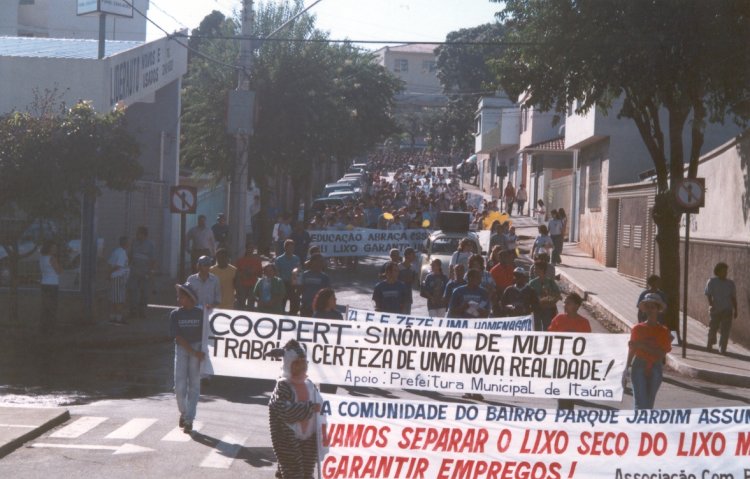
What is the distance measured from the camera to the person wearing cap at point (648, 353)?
1303cm

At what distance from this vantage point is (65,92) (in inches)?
978

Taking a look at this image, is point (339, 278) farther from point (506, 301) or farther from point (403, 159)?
point (403, 159)

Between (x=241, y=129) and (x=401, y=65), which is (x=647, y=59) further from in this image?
(x=401, y=65)

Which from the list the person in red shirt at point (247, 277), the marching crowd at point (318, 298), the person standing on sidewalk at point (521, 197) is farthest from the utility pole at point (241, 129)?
the person standing on sidewalk at point (521, 197)

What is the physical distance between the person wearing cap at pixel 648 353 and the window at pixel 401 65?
149 metres

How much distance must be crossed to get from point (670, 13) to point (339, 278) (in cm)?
1431

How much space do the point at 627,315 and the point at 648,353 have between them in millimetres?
12079

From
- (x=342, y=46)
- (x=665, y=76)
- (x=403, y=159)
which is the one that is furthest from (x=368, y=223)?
(x=403, y=159)

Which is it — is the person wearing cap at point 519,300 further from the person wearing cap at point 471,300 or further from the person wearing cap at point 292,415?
the person wearing cap at point 292,415

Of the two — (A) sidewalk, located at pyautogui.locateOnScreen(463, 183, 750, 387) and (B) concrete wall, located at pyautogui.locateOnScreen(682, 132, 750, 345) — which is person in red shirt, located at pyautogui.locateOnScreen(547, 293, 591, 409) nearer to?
(A) sidewalk, located at pyautogui.locateOnScreen(463, 183, 750, 387)

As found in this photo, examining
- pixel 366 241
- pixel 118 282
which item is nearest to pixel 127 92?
pixel 118 282

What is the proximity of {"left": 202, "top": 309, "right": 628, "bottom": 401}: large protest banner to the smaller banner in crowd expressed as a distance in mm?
18850

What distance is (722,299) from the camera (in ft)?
66.5

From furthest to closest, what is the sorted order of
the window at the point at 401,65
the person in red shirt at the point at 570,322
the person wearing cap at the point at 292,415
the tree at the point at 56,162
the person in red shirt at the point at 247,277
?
1. the window at the point at 401,65
2. the person in red shirt at the point at 247,277
3. the tree at the point at 56,162
4. the person in red shirt at the point at 570,322
5. the person wearing cap at the point at 292,415
